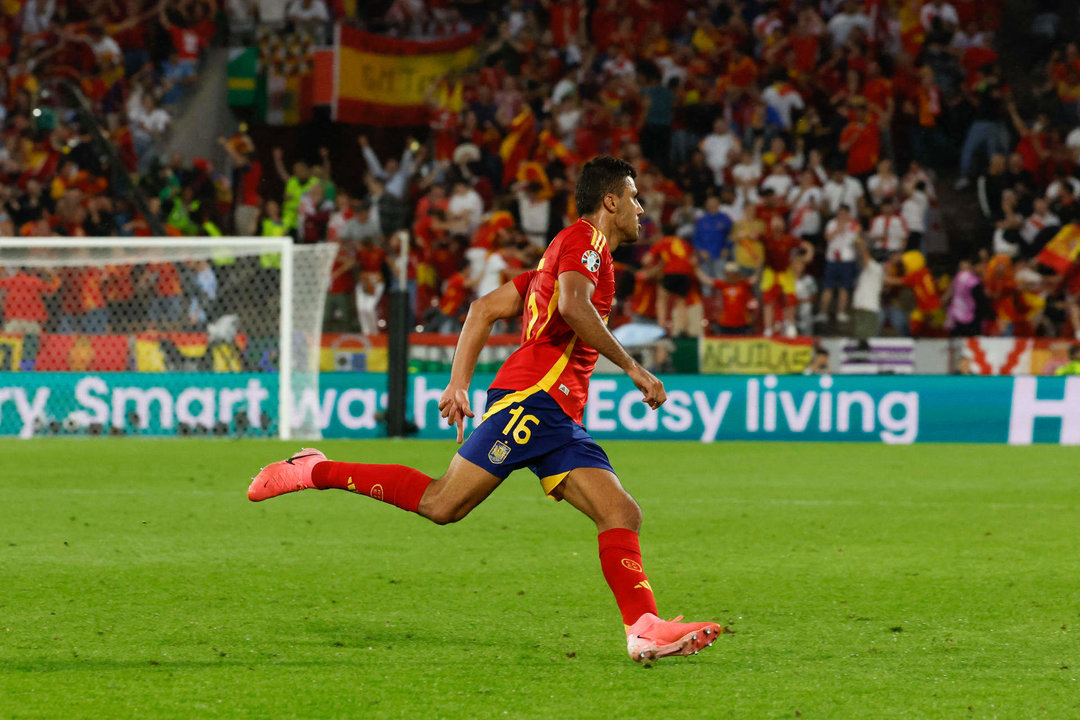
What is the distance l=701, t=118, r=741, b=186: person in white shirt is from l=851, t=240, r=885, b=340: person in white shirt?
8.41 ft

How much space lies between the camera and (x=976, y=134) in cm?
1838

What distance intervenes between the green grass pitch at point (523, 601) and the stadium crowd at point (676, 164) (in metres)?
5.30

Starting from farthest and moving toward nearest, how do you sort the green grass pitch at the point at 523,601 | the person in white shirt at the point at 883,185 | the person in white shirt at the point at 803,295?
the person in white shirt at the point at 883,185 → the person in white shirt at the point at 803,295 → the green grass pitch at the point at 523,601

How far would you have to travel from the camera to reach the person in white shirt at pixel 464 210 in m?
17.4

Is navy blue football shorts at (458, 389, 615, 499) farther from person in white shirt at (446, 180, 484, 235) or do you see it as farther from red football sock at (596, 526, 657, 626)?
person in white shirt at (446, 180, 484, 235)

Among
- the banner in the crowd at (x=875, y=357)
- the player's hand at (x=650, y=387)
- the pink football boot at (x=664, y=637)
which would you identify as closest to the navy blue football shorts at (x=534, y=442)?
the player's hand at (x=650, y=387)

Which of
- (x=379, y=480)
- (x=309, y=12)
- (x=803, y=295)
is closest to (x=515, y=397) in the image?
(x=379, y=480)

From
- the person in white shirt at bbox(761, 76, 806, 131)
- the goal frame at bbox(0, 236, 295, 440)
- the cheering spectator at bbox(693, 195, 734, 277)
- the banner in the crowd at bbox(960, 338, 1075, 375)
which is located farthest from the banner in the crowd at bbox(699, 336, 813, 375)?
the person in white shirt at bbox(761, 76, 806, 131)

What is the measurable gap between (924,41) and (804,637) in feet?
52.1

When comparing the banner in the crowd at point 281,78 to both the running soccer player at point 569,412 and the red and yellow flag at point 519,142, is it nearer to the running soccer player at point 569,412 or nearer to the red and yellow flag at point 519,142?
the red and yellow flag at point 519,142

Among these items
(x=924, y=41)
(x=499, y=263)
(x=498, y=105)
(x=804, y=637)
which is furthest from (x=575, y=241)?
(x=924, y=41)

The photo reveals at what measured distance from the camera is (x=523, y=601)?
588cm

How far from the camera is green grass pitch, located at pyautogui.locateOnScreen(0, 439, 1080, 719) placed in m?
4.16

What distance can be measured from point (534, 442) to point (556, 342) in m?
0.35
